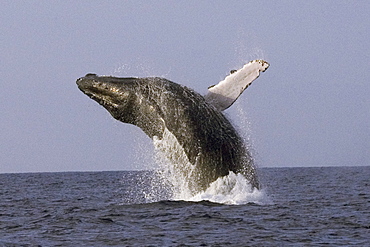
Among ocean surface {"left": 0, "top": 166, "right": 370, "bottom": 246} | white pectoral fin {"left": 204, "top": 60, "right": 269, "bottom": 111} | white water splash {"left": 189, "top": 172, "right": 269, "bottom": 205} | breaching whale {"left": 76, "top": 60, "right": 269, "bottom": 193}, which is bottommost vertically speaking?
ocean surface {"left": 0, "top": 166, "right": 370, "bottom": 246}

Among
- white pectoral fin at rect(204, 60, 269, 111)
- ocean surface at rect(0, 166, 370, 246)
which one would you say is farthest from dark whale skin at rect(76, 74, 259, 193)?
ocean surface at rect(0, 166, 370, 246)

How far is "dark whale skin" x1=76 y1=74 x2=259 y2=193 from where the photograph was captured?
→ 48.1 ft

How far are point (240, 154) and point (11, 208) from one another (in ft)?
25.1

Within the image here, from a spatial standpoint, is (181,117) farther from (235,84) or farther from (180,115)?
→ (235,84)

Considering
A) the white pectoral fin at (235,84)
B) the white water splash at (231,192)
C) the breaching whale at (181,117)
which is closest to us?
the breaching whale at (181,117)

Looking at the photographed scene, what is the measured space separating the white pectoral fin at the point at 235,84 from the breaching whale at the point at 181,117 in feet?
0.98

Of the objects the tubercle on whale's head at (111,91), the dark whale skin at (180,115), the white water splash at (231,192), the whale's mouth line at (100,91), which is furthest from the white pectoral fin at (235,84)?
the whale's mouth line at (100,91)

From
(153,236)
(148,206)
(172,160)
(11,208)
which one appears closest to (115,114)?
(172,160)

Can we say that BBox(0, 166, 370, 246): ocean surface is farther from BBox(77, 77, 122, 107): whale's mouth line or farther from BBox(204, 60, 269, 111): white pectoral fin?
BBox(77, 77, 122, 107): whale's mouth line

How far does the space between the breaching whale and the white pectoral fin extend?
30 cm

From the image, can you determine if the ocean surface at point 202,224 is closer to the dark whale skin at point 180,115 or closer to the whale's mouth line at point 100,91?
the dark whale skin at point 180,115

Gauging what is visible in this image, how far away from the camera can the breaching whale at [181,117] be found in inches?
577

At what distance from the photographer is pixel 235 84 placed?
15.3 m

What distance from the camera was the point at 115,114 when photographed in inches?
590
